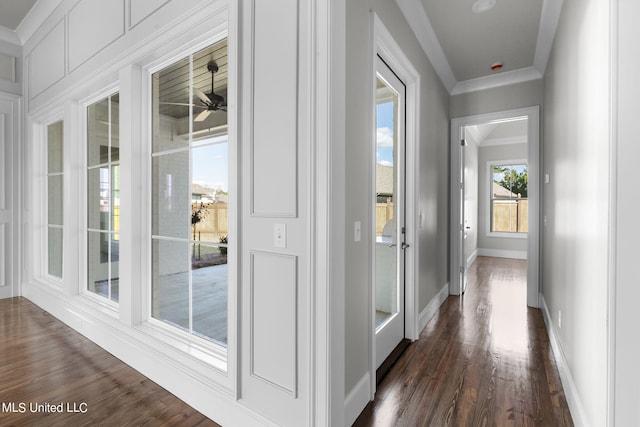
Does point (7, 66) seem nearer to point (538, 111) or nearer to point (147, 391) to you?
point (147, 391)

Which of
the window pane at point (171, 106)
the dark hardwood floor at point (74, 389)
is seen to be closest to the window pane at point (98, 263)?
the dark hardwood floor at point (74, 389)

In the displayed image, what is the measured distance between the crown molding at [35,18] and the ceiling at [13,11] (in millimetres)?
35

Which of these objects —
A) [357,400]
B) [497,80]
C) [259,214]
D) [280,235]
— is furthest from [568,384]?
[497,80]

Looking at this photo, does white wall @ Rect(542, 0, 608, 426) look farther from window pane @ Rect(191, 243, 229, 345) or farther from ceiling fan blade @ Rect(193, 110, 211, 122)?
ceiling fan blade @ Rect(193, 110, 211, 122)

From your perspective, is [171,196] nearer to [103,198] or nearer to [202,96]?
[202,96]

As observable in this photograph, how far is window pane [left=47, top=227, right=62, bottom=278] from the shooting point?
358cm

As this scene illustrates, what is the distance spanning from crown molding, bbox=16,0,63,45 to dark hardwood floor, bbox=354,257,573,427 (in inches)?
185

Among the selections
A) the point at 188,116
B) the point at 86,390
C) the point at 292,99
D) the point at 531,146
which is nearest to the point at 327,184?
the point at 292,99

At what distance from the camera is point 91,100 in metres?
3.00

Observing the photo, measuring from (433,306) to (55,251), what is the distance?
4.44 m

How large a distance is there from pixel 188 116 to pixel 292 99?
1069 mm

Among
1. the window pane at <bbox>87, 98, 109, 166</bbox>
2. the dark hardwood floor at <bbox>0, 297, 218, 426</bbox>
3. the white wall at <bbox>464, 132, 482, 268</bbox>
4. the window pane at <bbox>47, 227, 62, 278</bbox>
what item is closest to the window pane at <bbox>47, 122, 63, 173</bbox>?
the window pane at <bbox>47, 227, 62, 278</bbox>

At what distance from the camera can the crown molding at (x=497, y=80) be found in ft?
12.4

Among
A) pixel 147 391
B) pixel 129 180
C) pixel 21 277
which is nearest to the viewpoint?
pixel 147 391
